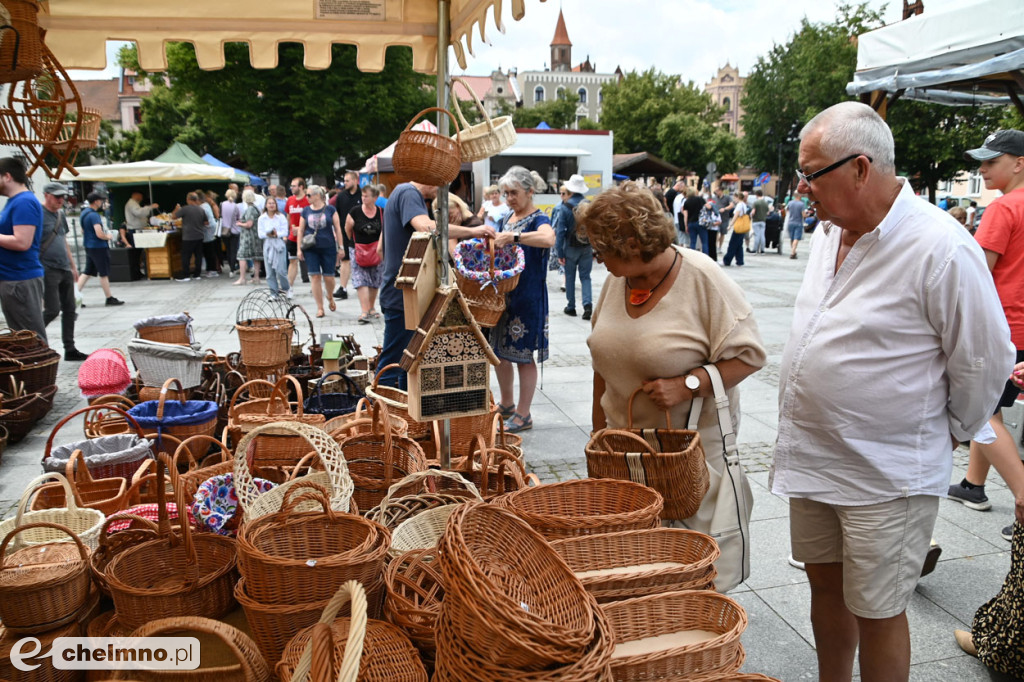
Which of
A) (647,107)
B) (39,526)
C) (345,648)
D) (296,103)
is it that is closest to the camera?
(345,648)

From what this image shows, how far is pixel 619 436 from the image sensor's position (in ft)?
7.90

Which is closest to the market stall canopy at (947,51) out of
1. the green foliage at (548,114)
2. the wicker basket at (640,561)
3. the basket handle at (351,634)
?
the wicker basket at (640,561)

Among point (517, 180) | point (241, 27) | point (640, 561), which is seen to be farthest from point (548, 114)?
point (640, 561)

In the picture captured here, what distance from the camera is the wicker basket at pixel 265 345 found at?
5012mm

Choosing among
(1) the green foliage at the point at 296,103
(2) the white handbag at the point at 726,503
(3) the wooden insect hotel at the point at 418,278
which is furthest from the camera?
(1) the green foliage at the point at 296,103

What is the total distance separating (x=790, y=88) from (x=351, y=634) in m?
41.1

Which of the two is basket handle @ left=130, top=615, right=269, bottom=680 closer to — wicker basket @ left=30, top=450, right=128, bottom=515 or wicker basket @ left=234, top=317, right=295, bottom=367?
wicker basket @ left=30, top=450, right=128, bottom=515

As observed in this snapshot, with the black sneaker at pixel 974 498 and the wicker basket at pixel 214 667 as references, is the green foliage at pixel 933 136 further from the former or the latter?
the wicker basket at pixel 214 667

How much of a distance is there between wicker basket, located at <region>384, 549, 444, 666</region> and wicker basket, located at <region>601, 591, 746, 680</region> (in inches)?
18.1

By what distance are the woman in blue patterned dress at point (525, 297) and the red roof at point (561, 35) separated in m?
99.4

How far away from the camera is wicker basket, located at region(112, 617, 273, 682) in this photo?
5.57 ft

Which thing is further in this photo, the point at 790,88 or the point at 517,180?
the point at 790,88

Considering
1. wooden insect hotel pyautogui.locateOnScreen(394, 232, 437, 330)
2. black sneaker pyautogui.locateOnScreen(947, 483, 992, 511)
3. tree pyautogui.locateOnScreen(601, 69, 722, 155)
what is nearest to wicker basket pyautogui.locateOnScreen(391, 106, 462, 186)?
wooden insect hotel pyautogui.locateOnScreen(394, 232, 437, 330)

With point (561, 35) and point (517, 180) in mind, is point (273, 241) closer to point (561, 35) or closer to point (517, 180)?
point (517, 180)
